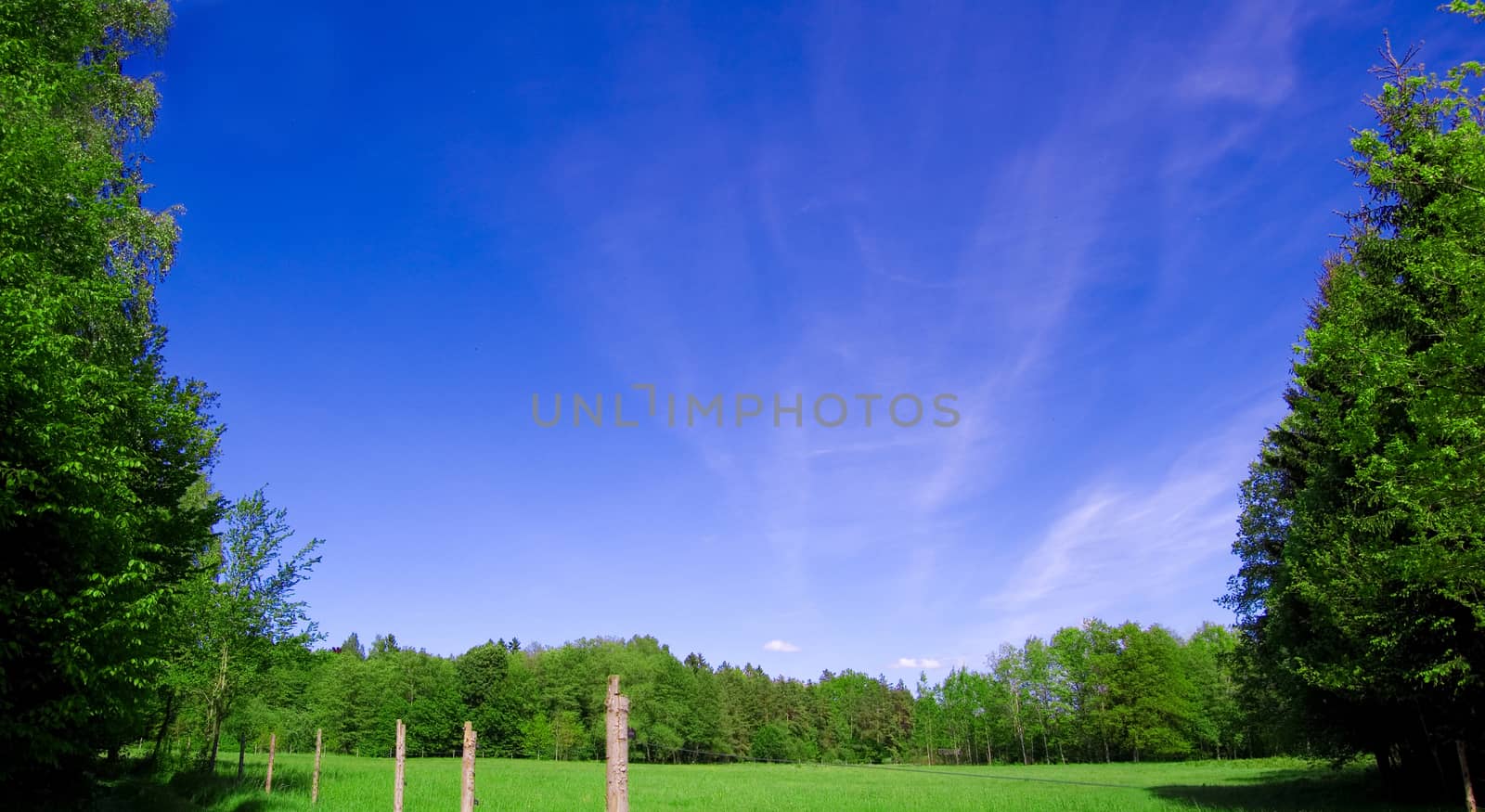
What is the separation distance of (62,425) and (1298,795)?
121 feet

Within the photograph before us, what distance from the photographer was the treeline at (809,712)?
71438 millimetres

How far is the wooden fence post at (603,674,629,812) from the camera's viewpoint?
7680 millimetres

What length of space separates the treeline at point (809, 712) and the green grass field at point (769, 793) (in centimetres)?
2106

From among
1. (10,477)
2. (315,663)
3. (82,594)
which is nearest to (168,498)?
(82,594)

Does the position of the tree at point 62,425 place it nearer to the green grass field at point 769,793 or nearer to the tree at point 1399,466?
the green grass field at point 769,793

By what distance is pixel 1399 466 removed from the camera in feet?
52.0

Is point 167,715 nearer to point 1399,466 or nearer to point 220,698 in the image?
point 220,698

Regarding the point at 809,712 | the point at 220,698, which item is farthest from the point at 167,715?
the point at 809,712

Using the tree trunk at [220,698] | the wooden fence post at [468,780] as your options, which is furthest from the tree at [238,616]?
the wooden fence post at [468,780]

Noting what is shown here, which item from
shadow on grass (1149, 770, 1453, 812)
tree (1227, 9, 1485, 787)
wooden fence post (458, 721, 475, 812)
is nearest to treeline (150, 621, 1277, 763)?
shadow on grass (1149, 770, 1453, 812)

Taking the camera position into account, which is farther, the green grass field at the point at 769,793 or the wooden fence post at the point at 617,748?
the green grass field at the point at 769,793

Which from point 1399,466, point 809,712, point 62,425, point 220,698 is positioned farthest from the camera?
point 809,712

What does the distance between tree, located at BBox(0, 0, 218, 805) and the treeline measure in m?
52.2

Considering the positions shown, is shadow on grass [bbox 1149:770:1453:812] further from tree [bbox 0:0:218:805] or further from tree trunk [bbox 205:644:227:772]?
tree trunk [bbox 205:644:227:772]
